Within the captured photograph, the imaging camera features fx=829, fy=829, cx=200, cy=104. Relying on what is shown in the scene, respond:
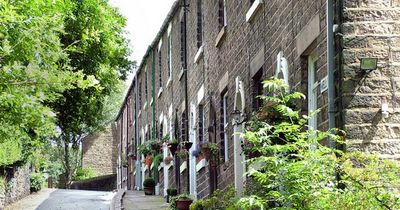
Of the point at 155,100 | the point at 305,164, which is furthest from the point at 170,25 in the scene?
the point at 305,164

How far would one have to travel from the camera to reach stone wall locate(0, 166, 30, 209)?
87.1ft

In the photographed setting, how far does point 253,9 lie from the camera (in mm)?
14164

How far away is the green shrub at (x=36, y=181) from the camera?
112ft

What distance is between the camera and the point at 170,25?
28.0 meters

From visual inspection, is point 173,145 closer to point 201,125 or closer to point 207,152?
point 201,125

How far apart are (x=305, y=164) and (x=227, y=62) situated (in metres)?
9.47

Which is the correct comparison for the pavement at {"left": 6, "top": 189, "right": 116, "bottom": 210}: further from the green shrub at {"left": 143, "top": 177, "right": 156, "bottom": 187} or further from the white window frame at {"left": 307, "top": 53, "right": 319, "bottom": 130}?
the white window frame at {"left": 307, "top": 53, "right": 319, "bottom": 130}

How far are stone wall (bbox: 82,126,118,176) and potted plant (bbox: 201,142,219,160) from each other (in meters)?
43.3

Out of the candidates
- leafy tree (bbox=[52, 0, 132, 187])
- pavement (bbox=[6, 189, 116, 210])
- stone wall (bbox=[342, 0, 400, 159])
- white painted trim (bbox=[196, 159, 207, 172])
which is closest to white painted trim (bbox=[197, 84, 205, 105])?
white painted trim (bbox=[196, 159, 207, 172])

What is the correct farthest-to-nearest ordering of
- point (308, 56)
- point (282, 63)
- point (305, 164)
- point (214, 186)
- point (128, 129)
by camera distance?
point (128, 129)
point (214, 186)
point (282, 63)
point (308, 56)
point (305, 164)

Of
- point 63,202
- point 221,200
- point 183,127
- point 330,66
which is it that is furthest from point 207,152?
point 63,202

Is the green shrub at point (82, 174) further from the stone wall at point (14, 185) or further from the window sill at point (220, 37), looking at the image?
the window sill at point (220, 37)

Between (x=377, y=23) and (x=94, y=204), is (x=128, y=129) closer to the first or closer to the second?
(x=94, y=204)

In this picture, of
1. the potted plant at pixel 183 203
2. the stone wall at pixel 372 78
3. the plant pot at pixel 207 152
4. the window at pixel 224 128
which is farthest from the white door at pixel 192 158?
the stone wall at pixel 372 78
